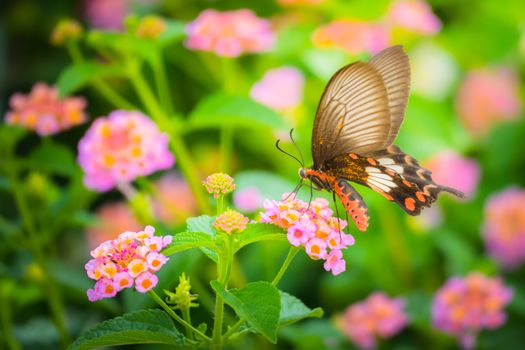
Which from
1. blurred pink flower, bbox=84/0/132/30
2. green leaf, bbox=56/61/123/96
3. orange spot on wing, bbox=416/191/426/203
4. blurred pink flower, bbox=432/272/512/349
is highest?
blurred pink flower, bbox=84/0/132/30

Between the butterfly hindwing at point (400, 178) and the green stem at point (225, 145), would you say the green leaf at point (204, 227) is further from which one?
the green stem at point (225, 145)

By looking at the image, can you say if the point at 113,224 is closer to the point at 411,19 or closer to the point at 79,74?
the point at 79,74

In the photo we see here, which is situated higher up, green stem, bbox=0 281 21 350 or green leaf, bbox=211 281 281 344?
green leaf, bbox=211 281 281 344

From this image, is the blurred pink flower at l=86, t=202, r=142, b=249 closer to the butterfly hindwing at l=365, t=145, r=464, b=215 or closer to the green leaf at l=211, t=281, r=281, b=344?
the butterfly hindwing at l=365, t=145, r=464, b=215

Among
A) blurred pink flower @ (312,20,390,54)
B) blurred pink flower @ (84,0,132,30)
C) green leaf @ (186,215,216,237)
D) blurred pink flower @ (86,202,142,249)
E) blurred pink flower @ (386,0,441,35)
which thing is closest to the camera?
green leaf @ (186,215,216,237)

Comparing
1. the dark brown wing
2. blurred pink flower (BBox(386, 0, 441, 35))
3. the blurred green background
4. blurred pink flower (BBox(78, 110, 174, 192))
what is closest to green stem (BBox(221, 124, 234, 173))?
the blurred green background

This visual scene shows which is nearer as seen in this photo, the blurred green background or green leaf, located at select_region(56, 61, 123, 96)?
green leaf, located at select_region(56, 61, 123, 96)

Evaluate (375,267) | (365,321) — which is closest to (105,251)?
(365,321)

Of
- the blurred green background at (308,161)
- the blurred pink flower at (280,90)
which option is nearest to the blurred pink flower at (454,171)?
the blurred green background at (308,161)
